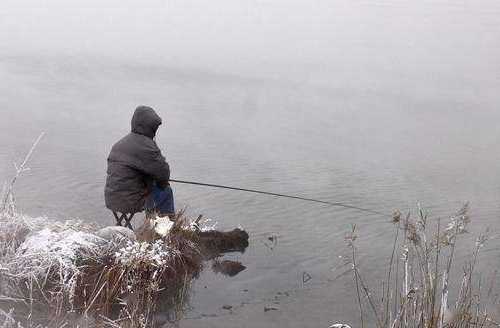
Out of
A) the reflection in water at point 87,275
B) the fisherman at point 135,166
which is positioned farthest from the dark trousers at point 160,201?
the reflection in water at point 87,275

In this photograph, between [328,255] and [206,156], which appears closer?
[328,255]

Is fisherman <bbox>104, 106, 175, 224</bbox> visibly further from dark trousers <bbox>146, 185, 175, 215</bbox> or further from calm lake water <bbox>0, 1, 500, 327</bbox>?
calm lake water <bbox>0, 1, 500, 327</bbox>

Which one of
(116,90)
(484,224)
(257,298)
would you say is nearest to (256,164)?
(484,224)

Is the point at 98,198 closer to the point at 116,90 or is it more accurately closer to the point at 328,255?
the point at 328,255

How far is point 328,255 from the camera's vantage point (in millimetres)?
8430

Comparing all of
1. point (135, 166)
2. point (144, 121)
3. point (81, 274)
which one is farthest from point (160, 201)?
point (81, 274)

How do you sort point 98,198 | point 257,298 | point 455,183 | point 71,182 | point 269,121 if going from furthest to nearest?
point 269,121
point 455,183
point 71,182
point 98,198
point 257,298

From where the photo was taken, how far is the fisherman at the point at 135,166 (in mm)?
7309

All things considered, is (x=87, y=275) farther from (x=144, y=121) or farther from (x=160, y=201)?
(x=144, y=121)

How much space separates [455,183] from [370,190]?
5.78 ft

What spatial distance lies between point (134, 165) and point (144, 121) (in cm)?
48

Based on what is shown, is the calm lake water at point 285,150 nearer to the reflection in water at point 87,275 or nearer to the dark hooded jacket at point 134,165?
the reflection in water at point 87,275

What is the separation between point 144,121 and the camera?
7.40m

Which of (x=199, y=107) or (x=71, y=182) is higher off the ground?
(x=199, y=107)
